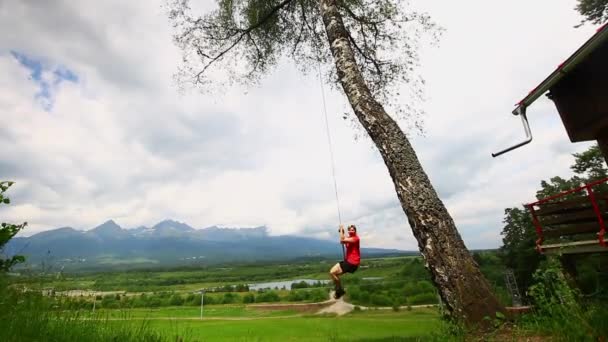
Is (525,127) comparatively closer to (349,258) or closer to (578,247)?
(578,247)

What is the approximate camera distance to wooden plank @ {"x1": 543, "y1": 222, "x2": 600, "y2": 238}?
7409 mm

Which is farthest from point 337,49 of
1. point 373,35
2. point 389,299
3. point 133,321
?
point 389,299

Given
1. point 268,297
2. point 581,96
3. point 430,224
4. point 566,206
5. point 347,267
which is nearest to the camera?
point 430,224

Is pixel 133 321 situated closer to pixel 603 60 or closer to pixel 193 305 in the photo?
pixel 603 60

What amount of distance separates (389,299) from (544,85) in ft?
192

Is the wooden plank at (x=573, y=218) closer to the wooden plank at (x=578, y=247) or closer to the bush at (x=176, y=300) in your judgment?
the wooden plank at (x=578, y=247)

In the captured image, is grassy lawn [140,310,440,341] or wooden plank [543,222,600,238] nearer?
grassy lawn [140,310,440,341]

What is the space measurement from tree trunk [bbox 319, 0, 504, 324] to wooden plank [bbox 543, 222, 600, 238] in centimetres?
621

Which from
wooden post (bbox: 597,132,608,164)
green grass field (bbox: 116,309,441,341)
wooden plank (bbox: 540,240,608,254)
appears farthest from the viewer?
wooden post (bbox: 597,132,608,164)

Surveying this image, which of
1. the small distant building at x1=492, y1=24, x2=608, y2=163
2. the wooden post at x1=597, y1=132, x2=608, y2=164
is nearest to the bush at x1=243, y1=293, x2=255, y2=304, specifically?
the small distant building at x1=492, y1=24, x2=608, y2=163

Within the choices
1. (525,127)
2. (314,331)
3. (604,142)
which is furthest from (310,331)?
(525,127)

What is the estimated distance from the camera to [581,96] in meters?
7.29

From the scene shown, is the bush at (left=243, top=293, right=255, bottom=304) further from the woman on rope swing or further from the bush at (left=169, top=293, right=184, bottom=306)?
the woman on rope swing

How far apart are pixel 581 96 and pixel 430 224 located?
21.4 ft
